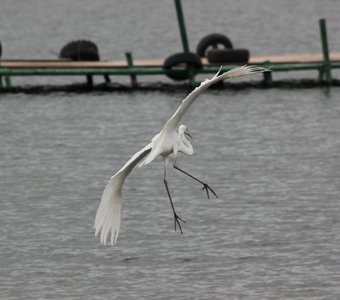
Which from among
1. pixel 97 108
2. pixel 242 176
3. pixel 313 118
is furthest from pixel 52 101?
pixel 242 176

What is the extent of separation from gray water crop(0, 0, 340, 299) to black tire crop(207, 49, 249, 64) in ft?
4.03

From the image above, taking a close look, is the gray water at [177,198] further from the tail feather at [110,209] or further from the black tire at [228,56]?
the tail feather at [110,209]

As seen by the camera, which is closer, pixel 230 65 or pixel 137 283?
pixel 137 283

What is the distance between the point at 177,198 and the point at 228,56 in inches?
537

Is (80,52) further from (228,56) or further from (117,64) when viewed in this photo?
(228,56)

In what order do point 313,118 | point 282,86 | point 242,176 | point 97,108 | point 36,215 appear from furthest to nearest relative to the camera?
point 282,86 → point 97,108 → point 313,118 → point 242,176 → point 36,215

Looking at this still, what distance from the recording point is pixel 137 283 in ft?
71.1

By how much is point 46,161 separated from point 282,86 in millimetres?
13038

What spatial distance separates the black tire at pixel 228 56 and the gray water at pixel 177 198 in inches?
48.4

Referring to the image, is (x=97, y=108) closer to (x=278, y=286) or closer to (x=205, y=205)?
(x=205, y=205)

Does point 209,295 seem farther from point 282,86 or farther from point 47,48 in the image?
point 47,48

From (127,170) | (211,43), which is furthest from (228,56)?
(127,170)

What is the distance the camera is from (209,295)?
2075 cm

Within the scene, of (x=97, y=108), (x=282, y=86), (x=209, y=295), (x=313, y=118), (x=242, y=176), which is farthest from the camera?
(x=282, y=86)
